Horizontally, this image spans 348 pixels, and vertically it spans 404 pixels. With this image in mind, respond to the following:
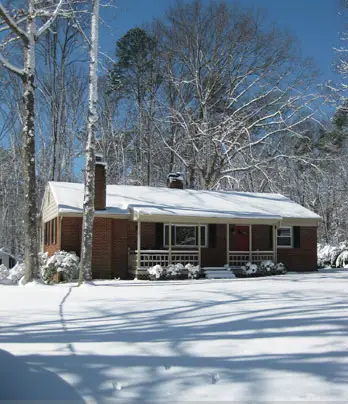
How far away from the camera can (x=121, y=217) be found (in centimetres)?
2056

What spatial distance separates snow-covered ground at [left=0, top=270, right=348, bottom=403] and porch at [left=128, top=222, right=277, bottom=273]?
11.5 metres

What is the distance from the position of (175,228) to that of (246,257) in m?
3.62

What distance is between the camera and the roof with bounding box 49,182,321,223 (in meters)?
20.3

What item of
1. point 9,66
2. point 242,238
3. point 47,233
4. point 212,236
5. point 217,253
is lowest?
point 217,253

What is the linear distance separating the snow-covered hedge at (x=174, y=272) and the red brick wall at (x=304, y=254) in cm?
A: 550

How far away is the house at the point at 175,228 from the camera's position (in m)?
20.3

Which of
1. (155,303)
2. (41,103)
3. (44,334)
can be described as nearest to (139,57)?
(41,103)

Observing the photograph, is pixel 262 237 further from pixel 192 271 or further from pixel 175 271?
pixel 175 271

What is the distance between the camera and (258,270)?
21688mm

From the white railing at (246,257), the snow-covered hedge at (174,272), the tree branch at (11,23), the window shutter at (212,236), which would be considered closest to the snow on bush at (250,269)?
the white railing at (246,257)

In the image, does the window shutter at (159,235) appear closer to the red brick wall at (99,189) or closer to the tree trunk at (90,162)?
the red brick wall at (99,189)

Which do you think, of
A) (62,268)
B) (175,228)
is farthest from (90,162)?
(175,228)

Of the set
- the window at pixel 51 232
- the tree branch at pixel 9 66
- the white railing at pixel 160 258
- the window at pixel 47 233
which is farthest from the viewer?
the window at pixel 47 233

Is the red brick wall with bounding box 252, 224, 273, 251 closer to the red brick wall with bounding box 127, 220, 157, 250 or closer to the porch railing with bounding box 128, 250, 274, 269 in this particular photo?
the porch railing with bounding box 128, 250, 274, 269
